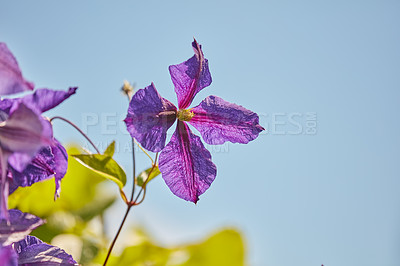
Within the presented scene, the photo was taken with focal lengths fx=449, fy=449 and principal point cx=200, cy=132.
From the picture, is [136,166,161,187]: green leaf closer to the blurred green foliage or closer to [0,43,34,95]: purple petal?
the blurred green foliage

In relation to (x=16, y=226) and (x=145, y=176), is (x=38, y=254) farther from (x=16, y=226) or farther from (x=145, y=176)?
(x=145, y=176)

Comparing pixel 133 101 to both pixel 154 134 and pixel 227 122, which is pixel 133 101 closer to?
pixel 154 134

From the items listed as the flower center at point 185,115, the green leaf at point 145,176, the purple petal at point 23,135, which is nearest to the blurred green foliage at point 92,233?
the green leaf at point 145,176

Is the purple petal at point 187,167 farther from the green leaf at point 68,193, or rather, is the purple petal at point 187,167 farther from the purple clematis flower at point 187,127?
the green leaf at point 68,193

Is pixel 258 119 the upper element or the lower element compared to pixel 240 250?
upper

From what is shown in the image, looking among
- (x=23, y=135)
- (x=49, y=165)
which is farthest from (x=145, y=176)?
(x=23, y=135)

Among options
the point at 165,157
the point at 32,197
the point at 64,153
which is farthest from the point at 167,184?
the point at 32,197
